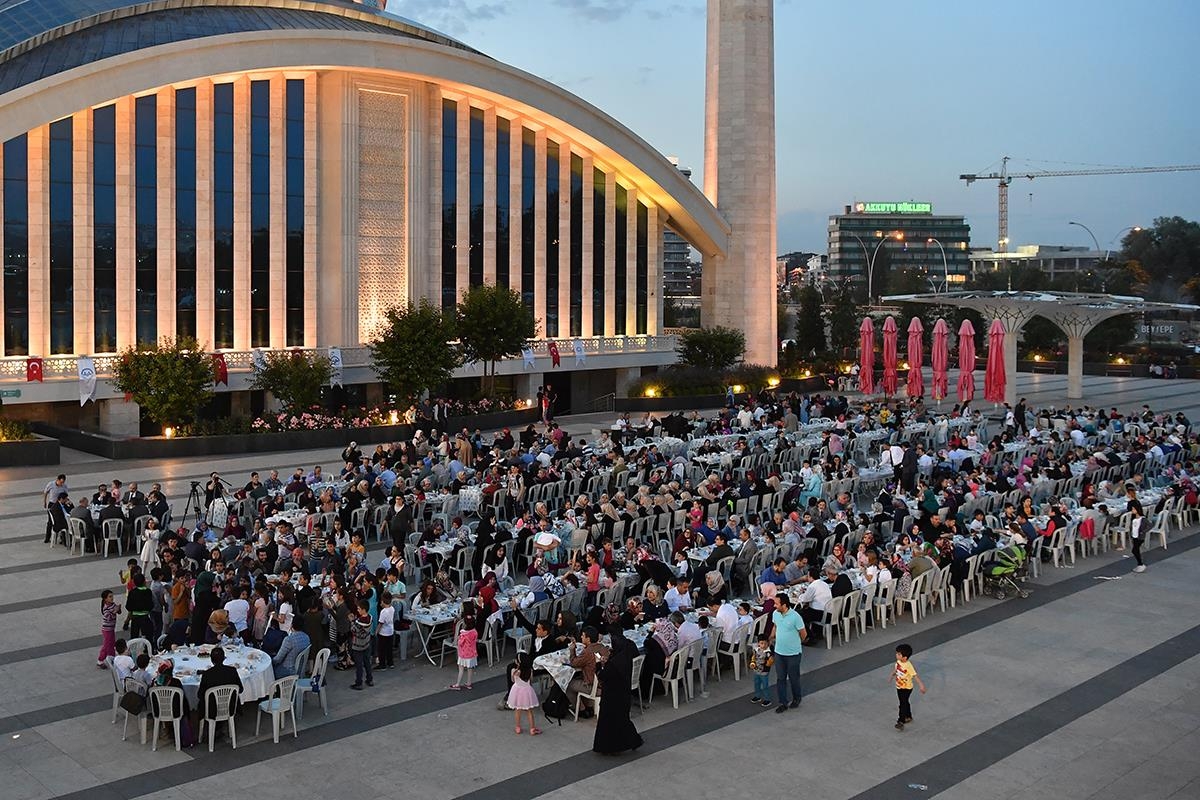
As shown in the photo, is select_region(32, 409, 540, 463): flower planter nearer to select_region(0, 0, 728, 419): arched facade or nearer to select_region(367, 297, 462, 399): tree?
select_region(367, 297, 462, 399): tree

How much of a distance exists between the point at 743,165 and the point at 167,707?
155 feet

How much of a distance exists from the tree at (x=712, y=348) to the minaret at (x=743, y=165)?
5.50 m

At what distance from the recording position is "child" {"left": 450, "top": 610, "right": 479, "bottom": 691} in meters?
14.7

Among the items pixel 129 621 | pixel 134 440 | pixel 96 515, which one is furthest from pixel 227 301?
pixel 129 621

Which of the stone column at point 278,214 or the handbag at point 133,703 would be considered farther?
the stone column at point 278,214

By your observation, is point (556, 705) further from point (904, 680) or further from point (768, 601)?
point (904, 680)

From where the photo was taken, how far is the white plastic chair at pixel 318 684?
540 inches

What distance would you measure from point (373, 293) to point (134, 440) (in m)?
13.7

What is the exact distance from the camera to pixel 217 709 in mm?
12938

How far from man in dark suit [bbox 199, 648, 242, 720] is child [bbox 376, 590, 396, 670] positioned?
2.49 meters

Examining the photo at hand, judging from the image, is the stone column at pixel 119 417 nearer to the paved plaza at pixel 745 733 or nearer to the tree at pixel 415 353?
the tree at pixel 415 353

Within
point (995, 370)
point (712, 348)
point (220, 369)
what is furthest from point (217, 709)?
point (712, 348)

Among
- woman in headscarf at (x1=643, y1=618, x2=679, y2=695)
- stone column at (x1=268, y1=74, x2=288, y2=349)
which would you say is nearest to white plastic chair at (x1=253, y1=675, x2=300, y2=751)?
woman in headscarf at (x1=643, y1=618, x2=679, y2=695)

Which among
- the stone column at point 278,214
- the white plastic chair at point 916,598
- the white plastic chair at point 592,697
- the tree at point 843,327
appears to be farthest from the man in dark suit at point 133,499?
the tree at point 843,327
